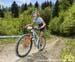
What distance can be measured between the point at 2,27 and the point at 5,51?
8894mm

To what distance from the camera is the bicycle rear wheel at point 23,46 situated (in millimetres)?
8469

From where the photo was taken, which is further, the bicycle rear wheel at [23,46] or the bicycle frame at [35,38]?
the bicycle frame at [35,38]

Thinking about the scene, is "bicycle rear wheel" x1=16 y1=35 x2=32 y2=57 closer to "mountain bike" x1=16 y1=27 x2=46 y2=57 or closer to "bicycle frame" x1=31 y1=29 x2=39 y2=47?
"mountain bike" x1=16 y1=27 x2=46 y2=57

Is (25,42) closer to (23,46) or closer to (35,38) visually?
(23,46)

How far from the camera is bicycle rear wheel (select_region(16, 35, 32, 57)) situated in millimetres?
8469

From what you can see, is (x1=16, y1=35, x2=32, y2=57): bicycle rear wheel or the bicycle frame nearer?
(x1=16, y1=35, x2=32, y2=57): bicycle rear wheel

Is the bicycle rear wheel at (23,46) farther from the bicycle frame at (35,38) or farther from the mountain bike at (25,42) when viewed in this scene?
the bicycle frame at (35,38)

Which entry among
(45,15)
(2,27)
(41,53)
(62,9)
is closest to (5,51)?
(41,53)

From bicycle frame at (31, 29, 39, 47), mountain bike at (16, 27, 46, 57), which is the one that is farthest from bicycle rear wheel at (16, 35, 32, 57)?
bicycle frame at (31, 29, 39, 47)

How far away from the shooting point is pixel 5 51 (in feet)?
33.5

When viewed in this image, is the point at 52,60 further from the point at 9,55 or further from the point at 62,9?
the point at 62,9

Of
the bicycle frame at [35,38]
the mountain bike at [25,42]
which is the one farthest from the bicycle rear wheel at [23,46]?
the bicycle frame at [35,38]

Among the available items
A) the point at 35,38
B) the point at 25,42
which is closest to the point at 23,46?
the point at 25,42

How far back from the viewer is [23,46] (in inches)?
344
